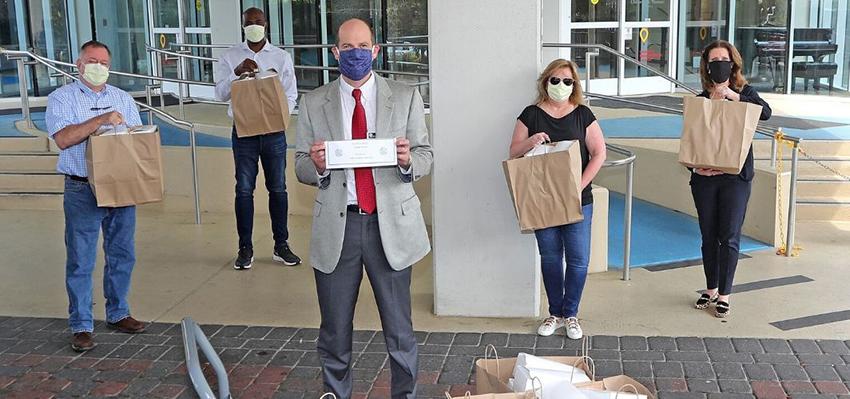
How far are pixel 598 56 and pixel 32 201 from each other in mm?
8604

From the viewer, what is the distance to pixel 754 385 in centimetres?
447

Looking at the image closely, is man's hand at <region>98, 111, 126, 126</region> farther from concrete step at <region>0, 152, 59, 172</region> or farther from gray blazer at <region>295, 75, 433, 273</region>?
concrete step at <region>0, 152, 59, 172</region>

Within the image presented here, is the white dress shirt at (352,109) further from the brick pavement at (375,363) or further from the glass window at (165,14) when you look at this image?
the glass window at (165,14)

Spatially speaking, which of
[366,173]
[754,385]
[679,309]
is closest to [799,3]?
[679,309]

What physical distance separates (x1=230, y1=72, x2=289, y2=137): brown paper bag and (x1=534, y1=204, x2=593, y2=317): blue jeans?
7.52ft

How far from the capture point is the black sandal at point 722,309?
555 cm

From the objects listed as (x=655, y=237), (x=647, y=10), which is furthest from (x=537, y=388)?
(x=647, y=10)

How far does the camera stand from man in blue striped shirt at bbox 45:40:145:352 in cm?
502

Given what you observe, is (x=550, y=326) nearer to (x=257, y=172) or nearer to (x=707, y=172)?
(x=707, y=172)

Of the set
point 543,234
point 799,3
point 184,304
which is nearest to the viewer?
point 543,234

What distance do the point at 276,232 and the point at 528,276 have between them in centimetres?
236

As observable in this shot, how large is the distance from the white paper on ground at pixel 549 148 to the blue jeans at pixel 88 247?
2.40 metres

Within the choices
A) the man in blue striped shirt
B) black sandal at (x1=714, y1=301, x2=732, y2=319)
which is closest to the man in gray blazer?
the man in blue striped shirt

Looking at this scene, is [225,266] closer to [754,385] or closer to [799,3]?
[754,385]
